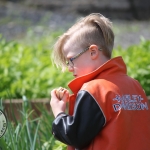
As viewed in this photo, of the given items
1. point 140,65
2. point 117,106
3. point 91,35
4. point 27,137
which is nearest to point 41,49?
point 140,65

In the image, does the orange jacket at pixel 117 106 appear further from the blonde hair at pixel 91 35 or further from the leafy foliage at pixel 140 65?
the leafy foliage at pixel 140 65

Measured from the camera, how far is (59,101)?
9.21ft

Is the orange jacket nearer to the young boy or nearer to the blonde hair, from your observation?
the young boy

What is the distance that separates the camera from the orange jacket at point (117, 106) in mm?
2607

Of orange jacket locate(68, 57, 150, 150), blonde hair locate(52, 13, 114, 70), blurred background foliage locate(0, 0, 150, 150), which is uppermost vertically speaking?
blonde hair locate(52, 13, 114, 70)

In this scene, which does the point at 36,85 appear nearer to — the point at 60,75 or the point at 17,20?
the point at 60,75

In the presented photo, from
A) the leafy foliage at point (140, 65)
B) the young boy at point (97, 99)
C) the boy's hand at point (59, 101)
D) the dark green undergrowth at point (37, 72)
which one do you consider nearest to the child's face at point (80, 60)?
the young boy at point (97, 99)

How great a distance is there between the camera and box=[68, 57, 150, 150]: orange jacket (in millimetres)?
2607

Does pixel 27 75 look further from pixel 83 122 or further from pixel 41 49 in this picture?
pixel 83 122

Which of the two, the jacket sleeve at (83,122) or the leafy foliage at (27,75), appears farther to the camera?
the leafy foliage at (27,75)

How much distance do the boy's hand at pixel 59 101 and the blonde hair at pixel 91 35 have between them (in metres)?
0.18

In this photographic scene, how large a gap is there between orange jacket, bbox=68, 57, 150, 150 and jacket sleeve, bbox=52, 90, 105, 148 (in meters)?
0.03

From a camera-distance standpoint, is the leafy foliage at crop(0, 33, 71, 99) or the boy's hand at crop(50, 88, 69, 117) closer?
the boy's hand at crop(50, 88, 69, 117)

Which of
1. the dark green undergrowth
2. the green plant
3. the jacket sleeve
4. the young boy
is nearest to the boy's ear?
the young boy
